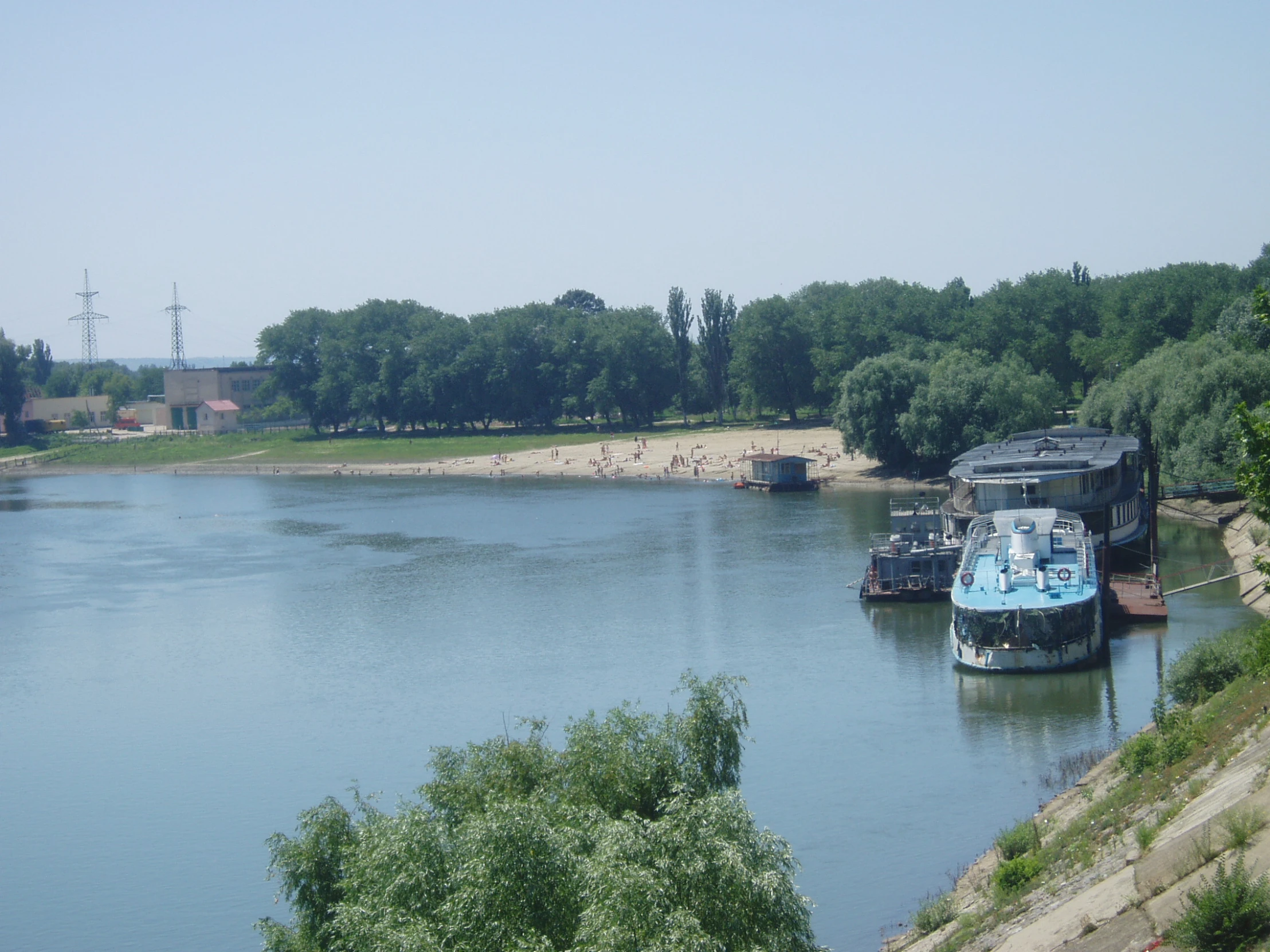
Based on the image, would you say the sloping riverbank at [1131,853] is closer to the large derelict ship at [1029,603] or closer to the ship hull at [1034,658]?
the ship hull at [1034,658]

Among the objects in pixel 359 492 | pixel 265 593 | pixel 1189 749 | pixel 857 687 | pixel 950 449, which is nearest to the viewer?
pixel 1189 749

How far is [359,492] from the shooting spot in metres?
111

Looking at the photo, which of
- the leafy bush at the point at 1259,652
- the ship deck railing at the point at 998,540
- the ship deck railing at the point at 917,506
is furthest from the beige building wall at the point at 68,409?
the leafy bush at the point at 1259,652

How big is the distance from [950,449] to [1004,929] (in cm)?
7108

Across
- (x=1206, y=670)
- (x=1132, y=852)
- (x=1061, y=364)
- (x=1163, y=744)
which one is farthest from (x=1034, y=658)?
(x=1061, y=364)

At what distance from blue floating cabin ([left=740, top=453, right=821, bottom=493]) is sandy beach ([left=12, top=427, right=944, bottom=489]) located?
1.79m

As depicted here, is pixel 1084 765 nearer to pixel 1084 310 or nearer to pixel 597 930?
pixel 597 930

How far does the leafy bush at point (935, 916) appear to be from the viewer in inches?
866

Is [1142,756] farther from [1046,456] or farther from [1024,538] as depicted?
[1046,456]

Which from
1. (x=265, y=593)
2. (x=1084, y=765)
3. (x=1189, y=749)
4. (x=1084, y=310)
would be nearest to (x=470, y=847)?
(x=1189, y=749)

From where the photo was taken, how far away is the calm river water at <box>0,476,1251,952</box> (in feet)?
93.9

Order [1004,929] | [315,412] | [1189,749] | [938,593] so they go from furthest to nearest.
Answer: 1. [315,412]
2. [938,593]
3. [1189,749]
4. [1004,929]

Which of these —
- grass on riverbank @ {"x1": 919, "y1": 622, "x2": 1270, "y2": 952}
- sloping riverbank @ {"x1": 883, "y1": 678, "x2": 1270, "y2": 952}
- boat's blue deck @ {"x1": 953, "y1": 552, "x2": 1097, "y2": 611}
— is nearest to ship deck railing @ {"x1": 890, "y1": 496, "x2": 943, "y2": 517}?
boat's blue deck @ {"x1": 953, "y1": 552, "x2": 1097, "y2": 611}

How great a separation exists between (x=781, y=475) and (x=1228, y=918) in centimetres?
8300
